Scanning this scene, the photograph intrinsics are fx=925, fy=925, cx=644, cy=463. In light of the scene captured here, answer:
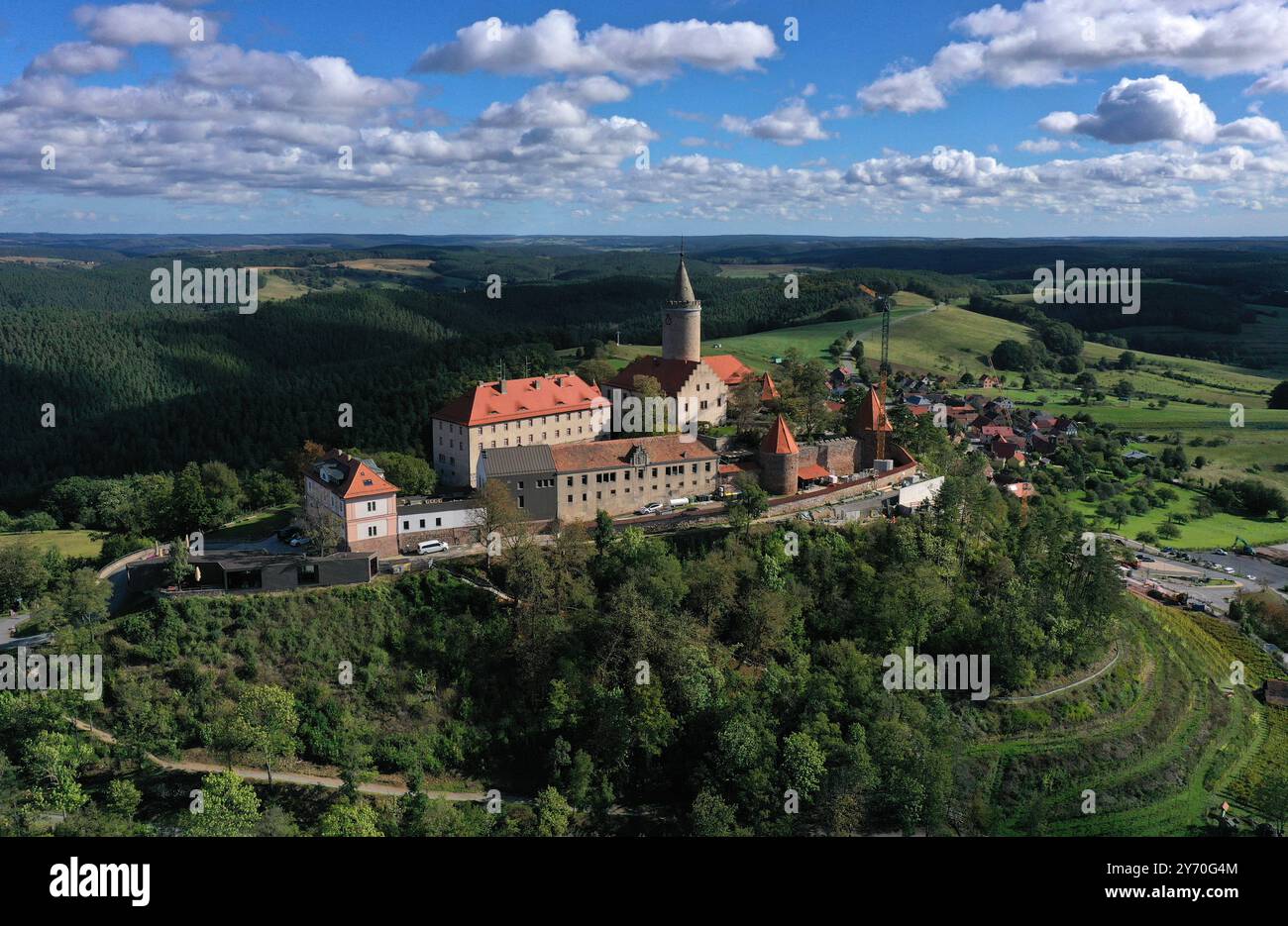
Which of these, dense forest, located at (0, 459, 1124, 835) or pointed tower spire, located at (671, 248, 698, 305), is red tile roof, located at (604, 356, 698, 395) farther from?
dense forest, located at (0, 459, 1124, 835)

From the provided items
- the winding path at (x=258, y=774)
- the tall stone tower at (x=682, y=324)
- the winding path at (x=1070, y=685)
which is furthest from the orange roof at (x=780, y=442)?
the winding path at (x=258, y=774)

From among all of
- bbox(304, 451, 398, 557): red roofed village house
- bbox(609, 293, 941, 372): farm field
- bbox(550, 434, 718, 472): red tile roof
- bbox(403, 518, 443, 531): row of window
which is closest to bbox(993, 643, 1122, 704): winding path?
bbox(550, 434, 718, 472): red tile roof

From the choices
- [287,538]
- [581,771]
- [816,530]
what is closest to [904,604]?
[816,530]

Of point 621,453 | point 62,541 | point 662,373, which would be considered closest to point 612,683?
point 621,453

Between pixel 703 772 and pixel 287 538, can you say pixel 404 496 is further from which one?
pixel 703 772

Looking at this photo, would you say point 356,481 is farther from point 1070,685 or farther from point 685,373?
point 1070,685
